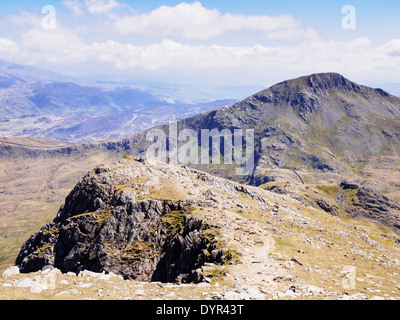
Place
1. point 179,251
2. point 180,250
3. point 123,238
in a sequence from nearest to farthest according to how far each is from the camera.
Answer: point 180,250 < point 179,251 < point 123,238

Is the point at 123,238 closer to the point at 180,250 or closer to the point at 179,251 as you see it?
the point at 179,251

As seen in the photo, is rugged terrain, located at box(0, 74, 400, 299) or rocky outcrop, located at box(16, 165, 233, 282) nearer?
rugged terrain, located at box(0, 74, 400, 299)

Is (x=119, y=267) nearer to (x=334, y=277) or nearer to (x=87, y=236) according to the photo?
(x=87, y=236)

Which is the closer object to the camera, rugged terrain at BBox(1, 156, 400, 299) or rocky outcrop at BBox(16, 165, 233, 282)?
rugged terrain at BBox(1, 156, 400, 299)

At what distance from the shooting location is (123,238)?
78.2m

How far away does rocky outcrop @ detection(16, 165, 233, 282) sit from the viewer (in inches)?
2581

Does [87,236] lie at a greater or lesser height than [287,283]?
lesser

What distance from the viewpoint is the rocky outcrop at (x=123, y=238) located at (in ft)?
215

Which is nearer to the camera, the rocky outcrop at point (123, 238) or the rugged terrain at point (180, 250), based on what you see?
the rugged terrain at point (180, 250)

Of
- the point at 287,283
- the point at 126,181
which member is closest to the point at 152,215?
the point at 126,181

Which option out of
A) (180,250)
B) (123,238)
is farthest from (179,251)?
(123,238)
